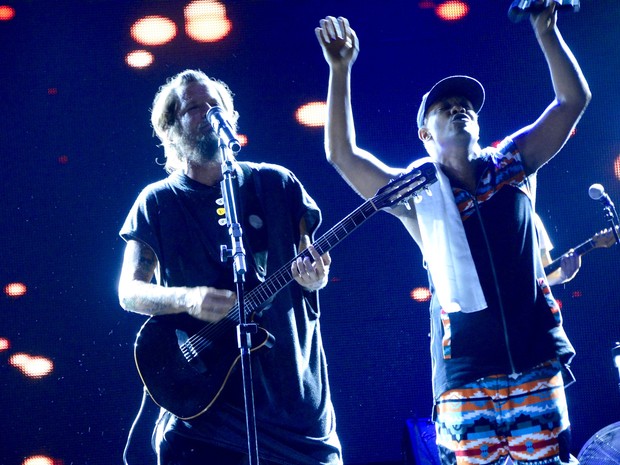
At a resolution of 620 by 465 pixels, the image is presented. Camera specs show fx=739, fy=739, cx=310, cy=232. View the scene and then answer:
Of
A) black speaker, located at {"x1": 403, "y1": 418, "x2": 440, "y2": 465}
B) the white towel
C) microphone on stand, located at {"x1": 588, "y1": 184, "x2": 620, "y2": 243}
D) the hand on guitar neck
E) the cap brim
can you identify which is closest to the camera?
the white towel

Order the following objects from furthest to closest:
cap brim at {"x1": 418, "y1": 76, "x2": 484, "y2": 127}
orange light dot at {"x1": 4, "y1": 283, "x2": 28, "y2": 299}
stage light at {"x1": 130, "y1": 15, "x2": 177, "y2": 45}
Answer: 1. stage light at {"x1": 130, "y1": 15, "x2": 177, "y2": 45}
2. orange light dot at {"x1": 4, "y1": 283, "x2": 28, "y2": 299}
3. cap brim at {"x1": 418, "y1": 76, "x2": 484, "y2": 127}

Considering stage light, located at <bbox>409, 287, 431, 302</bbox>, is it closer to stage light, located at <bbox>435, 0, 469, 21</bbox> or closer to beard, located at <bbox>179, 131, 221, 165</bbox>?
stage light, located at <bbox>435, 0, 469, 21</bbox>

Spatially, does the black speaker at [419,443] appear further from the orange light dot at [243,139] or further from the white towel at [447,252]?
the orange light dot at [243,139]

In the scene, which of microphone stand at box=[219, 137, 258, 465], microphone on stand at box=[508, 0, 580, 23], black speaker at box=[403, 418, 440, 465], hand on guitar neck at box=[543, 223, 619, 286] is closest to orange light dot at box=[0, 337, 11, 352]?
black speaker at box=[403, 418, 440, 465]

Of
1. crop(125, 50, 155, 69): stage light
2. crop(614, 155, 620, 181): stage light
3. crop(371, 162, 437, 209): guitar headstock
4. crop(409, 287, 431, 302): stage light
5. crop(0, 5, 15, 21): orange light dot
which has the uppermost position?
crop(0, 5, 15, 21): orange light dot

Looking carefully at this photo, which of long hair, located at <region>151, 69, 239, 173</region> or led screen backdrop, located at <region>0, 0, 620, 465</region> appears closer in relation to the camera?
long hair, located at <region>151, 69, 239, 173</region>

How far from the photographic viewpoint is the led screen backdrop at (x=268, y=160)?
343cm

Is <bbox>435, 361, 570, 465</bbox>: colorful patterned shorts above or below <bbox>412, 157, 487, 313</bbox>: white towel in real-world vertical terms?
below

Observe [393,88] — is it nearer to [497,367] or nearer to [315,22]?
[315,22]

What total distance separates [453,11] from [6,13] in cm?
217

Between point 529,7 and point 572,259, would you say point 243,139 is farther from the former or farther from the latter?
point 529,7

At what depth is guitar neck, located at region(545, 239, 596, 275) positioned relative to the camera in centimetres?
338

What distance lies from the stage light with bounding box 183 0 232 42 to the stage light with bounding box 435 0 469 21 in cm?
103

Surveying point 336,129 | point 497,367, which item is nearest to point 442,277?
point 497,367
